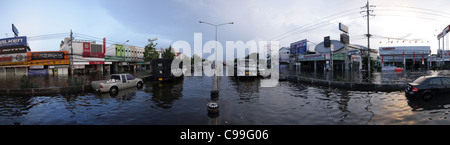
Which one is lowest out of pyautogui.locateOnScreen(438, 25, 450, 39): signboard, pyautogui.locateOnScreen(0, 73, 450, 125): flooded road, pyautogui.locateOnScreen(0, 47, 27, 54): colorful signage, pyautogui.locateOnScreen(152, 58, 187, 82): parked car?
pyautogui.locateOnScreen(0, 73, 450, 125): flooded road

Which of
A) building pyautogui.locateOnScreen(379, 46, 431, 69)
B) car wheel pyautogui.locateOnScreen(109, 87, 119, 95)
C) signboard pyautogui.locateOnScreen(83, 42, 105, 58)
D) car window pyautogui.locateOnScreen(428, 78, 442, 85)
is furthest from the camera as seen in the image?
building pyautogui.locateOnScreen(379, 46, 431, 69)

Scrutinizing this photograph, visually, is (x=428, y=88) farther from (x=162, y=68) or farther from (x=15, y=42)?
(x=15, y=42)

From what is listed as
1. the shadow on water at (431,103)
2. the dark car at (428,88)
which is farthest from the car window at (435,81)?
the shadow on water at (431,103)

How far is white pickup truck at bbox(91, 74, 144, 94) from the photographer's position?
13.9m

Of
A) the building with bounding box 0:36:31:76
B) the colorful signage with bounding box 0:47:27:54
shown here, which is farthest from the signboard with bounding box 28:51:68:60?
the colorful signage with bounding box 0:47:27:54

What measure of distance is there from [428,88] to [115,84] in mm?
19540

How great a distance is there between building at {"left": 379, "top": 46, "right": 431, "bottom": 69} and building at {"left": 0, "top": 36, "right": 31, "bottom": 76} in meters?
82.0

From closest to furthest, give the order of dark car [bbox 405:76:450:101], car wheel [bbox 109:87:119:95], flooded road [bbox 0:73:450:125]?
flooded road [bbox 0:73:450:125]
dark car [bbox 405:76:450:101]
car wheel [bbox 109:87:119:95]

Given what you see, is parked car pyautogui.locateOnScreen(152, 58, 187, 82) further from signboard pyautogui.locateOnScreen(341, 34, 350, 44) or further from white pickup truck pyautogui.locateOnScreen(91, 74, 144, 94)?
signboard pyautogui.locateOnScreen(341, 34, 350, 44)

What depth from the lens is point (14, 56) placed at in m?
38.2

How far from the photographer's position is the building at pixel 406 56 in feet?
164
